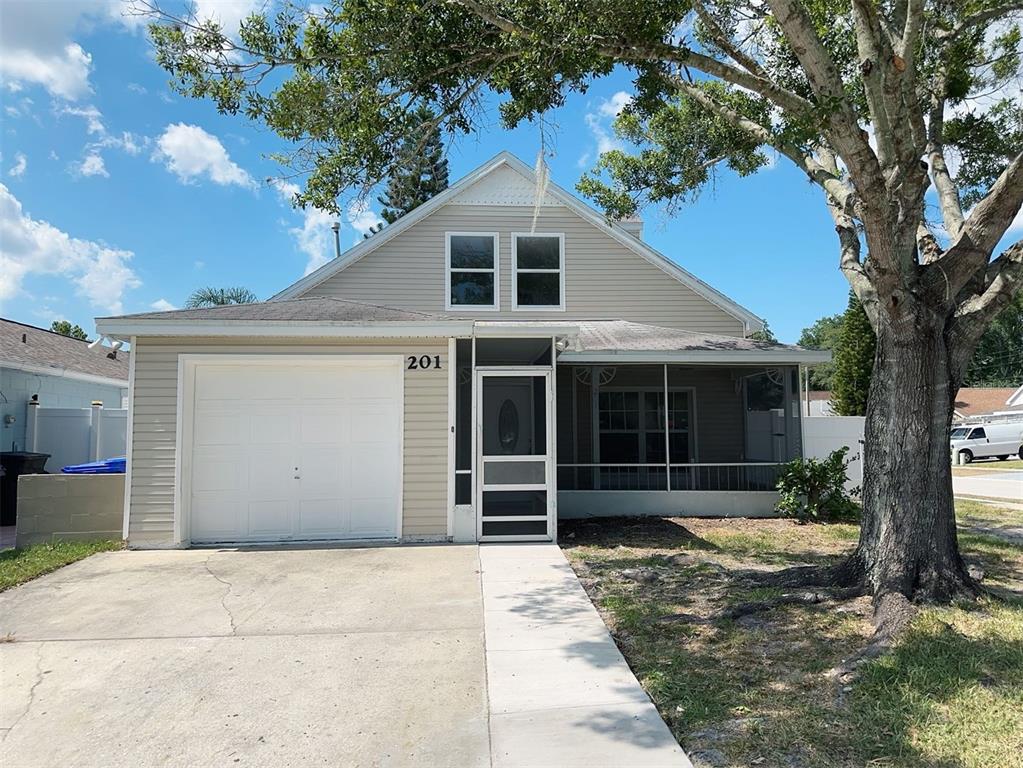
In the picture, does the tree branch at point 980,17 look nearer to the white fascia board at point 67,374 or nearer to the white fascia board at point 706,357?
the white fascia board at point 706,357

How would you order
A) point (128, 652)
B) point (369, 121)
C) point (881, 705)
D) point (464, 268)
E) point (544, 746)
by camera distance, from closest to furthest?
point (544, 746)
point (881, 705)
point (128, 652)
point (369, 121)
point (464, 268)

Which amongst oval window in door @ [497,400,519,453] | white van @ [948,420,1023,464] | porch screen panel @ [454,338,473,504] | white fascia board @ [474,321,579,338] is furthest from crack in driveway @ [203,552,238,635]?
white van @ [948,420,1023,464]

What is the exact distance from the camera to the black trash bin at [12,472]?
10.8 m

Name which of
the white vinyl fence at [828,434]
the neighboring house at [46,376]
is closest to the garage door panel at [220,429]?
the neighboring house at [46,376]

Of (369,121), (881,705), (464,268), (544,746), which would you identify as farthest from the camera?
(464,268)

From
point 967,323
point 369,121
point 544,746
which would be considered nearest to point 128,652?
point 544,746

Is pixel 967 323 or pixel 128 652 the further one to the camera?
pixel 967 323

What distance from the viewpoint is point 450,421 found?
864 cm

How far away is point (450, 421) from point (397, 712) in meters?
5.01

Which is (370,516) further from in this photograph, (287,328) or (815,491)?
(815,491)

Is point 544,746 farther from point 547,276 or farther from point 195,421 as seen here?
point 547,276

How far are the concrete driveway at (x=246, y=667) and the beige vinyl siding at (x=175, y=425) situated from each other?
1.17 metres

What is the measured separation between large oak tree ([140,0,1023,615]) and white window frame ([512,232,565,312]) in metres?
4.60

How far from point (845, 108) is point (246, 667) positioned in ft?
20.7
